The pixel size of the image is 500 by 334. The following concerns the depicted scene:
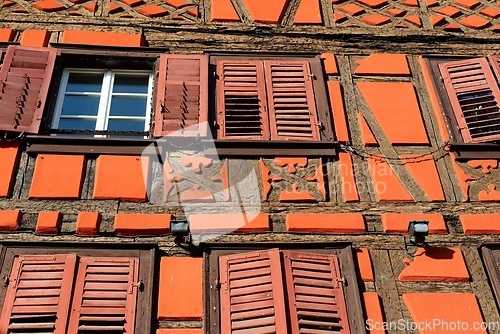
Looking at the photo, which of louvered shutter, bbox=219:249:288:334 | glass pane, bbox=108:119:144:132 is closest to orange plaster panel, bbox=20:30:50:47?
glass pane, bbox=108:119:144:132

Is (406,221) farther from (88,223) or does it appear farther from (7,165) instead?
(7,165)

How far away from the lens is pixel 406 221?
232 inches

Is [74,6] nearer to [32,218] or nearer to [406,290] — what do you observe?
[32,218]

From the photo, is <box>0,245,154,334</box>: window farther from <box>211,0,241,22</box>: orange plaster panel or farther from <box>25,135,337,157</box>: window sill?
<box>211,0,241,22</box>: orange plaster panel

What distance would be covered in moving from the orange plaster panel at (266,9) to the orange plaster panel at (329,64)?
0.80 meters

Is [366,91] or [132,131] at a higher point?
[366,91]

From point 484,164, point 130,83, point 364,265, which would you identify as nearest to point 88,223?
point 130,83

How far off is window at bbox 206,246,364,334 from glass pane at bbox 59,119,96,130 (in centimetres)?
203

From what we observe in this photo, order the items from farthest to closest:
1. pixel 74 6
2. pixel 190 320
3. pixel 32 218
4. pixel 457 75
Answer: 1. pixel 74 6
2. pixel 457 75
3. pixel 32 218
4. pixel 190 320

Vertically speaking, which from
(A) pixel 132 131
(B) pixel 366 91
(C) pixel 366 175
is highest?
(B) pixel 366 91

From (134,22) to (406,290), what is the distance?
4252 mm

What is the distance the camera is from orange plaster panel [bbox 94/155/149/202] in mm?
5844

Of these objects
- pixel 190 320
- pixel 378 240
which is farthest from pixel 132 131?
pixel 378 240

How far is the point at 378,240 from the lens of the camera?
19.0 ft
